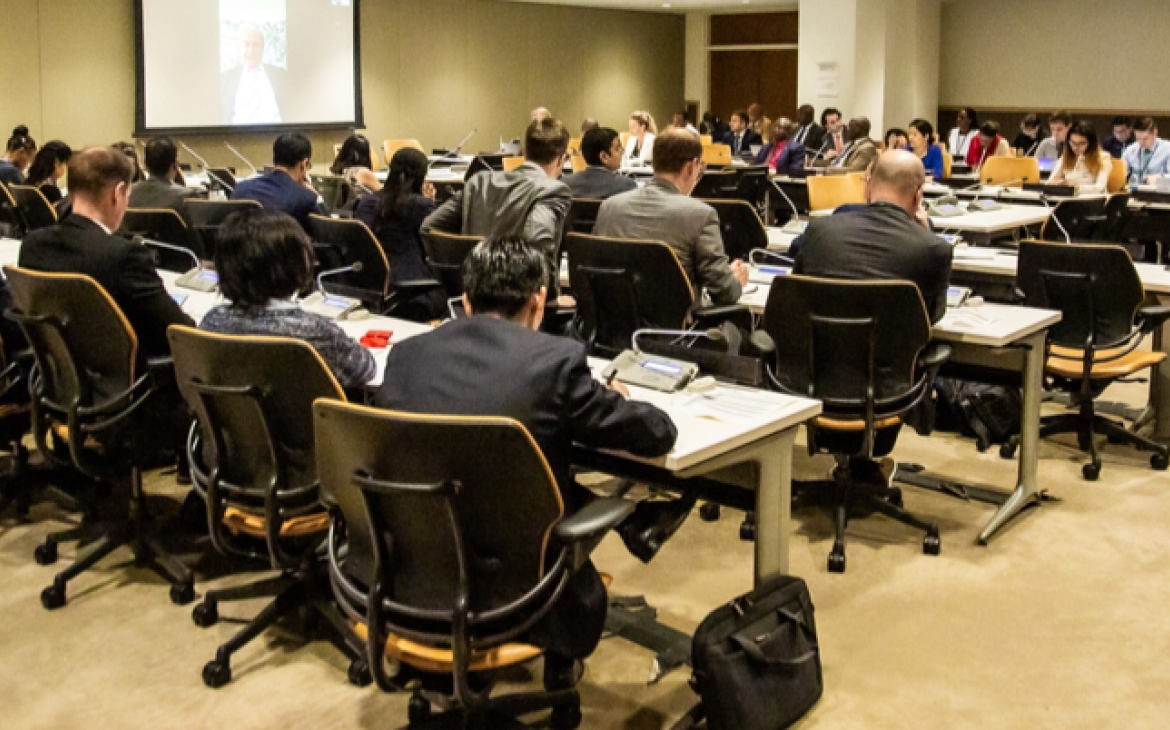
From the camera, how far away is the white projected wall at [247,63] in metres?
12.7

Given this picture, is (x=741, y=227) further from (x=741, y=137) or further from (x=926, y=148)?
(x=741, y=137)

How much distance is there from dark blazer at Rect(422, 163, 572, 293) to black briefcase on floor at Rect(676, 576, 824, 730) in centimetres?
213

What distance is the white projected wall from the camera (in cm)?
1274

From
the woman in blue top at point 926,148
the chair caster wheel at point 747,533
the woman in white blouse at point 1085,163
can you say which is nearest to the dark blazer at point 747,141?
the woman in blue top at point 926,148

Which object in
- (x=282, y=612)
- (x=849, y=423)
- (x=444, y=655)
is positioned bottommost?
(x=282, y=612)

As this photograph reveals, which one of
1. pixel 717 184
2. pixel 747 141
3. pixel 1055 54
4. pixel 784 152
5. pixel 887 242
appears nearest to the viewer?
pixel 887 242

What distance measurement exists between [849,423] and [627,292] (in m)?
0.90

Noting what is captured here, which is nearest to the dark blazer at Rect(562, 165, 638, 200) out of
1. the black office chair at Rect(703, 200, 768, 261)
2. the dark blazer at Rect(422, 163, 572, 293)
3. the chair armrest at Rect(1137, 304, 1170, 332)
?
the black office chair at Rect(703, 200, 768, 261)

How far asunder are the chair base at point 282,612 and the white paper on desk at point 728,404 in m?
0.99

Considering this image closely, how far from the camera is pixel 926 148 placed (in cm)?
1116

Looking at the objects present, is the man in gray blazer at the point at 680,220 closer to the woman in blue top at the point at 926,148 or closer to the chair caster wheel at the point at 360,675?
the chair caster wheel at the point at 360,675

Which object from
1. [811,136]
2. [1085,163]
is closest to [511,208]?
A: [1085,163]

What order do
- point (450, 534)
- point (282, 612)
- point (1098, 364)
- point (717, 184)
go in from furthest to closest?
Result: point (717, 184) → point (1098, 364) → point (282, 612) → point (450, 534)

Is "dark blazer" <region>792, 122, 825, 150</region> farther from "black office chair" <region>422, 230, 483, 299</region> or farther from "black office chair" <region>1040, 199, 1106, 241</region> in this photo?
"black office chair" <region>422, 230, 483, 299</region>
